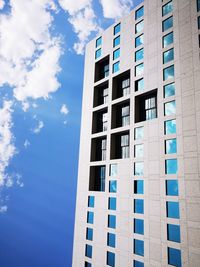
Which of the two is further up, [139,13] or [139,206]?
[139,13]

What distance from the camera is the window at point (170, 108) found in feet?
77.6

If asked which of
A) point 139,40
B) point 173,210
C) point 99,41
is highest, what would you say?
point 99,41

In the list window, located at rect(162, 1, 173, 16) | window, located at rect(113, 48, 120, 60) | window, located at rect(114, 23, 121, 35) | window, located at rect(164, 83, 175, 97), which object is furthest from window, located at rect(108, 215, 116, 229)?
window, located at rect(114, 23, 121, 35)

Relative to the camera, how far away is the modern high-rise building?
21203mm

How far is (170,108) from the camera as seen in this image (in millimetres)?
23984

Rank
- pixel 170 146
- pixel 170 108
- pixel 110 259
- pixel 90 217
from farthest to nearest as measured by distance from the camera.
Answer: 1. pixel 90 217
2. pixel 110 259
3. pixel 170 108
4. pixel 170 146

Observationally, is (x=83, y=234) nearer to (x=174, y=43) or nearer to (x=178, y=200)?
(x=178, y=200)

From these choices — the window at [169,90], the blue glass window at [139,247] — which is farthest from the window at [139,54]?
the blue glass window at [139,247]

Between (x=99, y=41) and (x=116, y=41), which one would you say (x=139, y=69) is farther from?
(x=99, y=41)

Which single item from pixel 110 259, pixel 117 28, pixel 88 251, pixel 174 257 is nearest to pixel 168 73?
pixel 117 28

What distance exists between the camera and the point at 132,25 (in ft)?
103

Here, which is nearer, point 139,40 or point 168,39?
point 168,39

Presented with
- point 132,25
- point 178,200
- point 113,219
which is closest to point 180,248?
point 178,200

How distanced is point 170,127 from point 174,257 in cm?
1204
